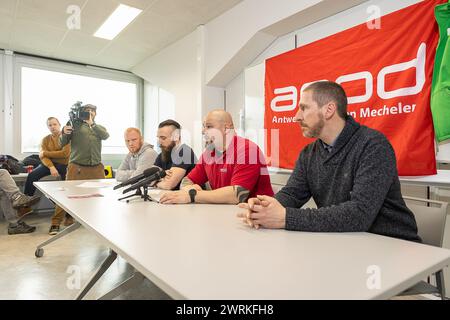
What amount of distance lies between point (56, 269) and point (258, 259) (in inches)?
90.2

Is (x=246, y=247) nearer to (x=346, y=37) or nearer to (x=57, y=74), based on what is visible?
(x=346, y=37)

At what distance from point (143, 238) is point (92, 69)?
549cm

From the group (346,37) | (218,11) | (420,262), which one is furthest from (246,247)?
(218,11)

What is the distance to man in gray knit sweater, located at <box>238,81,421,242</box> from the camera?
1002 millimetres

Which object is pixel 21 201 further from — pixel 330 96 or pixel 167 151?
pixel 330 96

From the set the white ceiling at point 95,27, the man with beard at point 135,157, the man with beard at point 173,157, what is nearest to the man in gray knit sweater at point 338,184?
the man with beard at point 173,157

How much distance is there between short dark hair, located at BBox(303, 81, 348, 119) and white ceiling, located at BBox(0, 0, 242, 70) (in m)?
2.57

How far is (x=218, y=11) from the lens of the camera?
141 inches

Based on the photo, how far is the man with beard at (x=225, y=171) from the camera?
1.55 metres

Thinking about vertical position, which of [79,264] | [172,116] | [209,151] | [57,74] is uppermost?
[57,74]

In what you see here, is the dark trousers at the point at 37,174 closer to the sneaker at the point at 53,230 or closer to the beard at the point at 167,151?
the sneaker at the point at 53,230

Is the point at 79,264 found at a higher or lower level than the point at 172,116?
lower

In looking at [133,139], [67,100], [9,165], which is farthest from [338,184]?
[67,100]
